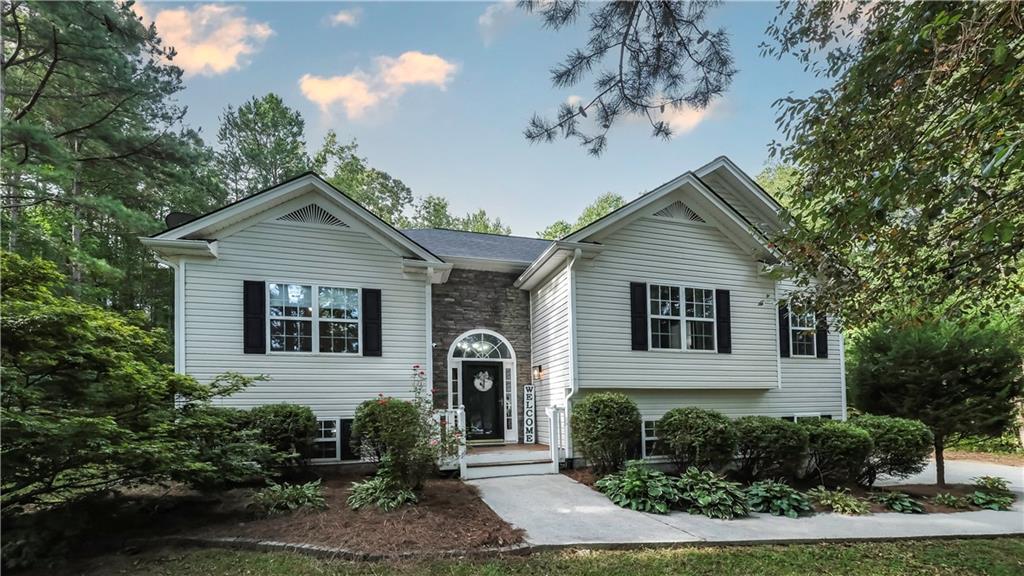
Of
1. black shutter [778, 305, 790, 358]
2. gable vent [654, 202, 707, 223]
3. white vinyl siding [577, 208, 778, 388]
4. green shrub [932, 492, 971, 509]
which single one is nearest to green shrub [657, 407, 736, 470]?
white vinyl siding [577, 208, 778, 388]

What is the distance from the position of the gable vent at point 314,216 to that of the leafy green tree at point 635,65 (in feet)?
18.3

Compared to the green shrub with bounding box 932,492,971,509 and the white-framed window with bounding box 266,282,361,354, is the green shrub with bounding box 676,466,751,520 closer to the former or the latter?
the green shrub with bounding box 932,492,971,509

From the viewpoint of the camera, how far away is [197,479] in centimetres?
589

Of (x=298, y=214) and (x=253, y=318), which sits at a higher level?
(x=298, y=214)

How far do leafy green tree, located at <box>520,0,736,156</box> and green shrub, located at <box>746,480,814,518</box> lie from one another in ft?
17.7

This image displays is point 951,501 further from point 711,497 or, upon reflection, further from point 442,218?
point 442,218

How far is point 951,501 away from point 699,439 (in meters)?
3.90

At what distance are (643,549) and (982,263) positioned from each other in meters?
4.26

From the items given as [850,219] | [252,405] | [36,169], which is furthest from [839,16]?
[36,169]

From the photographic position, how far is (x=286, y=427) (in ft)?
25.7

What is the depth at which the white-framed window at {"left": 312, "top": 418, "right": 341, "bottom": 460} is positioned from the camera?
29.2 feet

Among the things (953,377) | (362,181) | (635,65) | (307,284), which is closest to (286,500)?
(307,284)

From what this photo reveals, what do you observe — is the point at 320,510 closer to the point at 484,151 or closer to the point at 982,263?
the point at 484,151

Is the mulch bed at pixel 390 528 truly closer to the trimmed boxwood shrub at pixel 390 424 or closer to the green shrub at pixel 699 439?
the trimmed boxwood shrub at pixel 390 424
